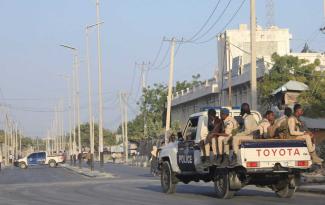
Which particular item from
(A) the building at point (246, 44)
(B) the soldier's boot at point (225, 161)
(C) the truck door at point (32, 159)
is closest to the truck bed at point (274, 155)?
(B) the soldier's boot at point (225, 161)

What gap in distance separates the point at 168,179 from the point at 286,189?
16.2 feet

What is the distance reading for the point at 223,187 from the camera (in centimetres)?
1955

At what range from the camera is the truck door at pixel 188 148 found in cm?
2125

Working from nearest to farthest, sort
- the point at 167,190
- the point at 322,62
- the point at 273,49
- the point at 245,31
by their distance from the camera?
the point at 167,190
the point at 322,62
the point at 273,49
the point at 245,31

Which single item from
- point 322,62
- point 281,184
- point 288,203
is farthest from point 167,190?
point 322,62

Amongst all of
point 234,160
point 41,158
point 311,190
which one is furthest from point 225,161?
point 41,158

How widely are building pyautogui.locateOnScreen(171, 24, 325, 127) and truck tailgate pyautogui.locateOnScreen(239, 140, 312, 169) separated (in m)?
36.6

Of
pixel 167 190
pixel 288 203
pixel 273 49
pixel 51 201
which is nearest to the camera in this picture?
pixel 288 203

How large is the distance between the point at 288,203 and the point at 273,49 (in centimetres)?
7568

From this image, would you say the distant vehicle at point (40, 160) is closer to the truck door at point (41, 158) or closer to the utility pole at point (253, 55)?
the truck door at point (41, 158)

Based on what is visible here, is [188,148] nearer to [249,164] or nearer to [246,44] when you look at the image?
[249,164]

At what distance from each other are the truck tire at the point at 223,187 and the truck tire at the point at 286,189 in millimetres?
1410

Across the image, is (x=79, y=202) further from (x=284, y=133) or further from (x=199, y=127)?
(x=284, y=133)

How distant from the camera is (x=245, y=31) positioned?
324 ft
